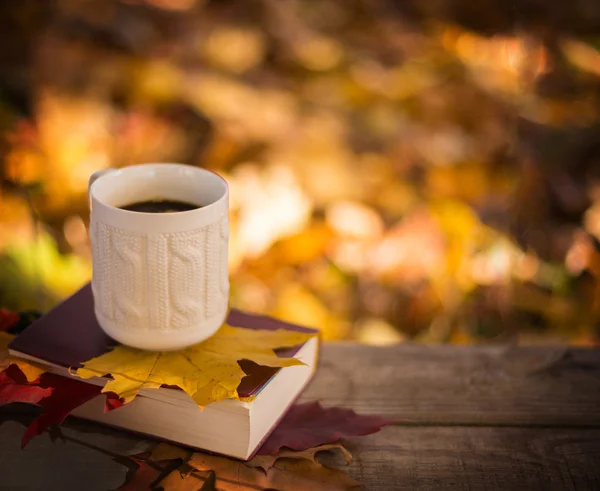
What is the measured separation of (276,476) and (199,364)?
4.8 inches

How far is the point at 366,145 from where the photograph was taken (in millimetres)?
1660

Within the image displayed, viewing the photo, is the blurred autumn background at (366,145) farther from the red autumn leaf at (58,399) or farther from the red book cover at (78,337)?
the red autumn leaf at (58,399)

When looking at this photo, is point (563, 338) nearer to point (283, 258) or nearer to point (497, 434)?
point (283, 258)

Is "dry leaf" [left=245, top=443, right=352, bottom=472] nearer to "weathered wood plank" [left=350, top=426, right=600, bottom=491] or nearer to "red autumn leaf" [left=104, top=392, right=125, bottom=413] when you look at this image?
"weathered wood plank" [left=350, top=426, right=600, bottom=491]

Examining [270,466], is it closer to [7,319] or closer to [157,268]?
[157,268]

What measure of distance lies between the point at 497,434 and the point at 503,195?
1.11 metres

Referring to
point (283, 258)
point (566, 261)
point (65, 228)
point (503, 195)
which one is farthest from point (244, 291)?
point (566, 261)

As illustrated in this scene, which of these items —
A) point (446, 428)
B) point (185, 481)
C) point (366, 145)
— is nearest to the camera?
point (185, 481)

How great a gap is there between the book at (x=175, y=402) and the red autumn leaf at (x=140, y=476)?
1.4 inches

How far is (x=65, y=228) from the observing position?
169 cm

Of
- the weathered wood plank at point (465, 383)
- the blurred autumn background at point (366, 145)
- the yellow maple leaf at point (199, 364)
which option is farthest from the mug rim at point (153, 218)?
the blurred autumn background at point (366, 145)

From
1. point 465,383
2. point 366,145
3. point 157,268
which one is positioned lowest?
point 366,145

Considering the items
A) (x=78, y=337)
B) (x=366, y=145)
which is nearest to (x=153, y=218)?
(x=78, y=337)

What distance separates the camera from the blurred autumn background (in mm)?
1627
